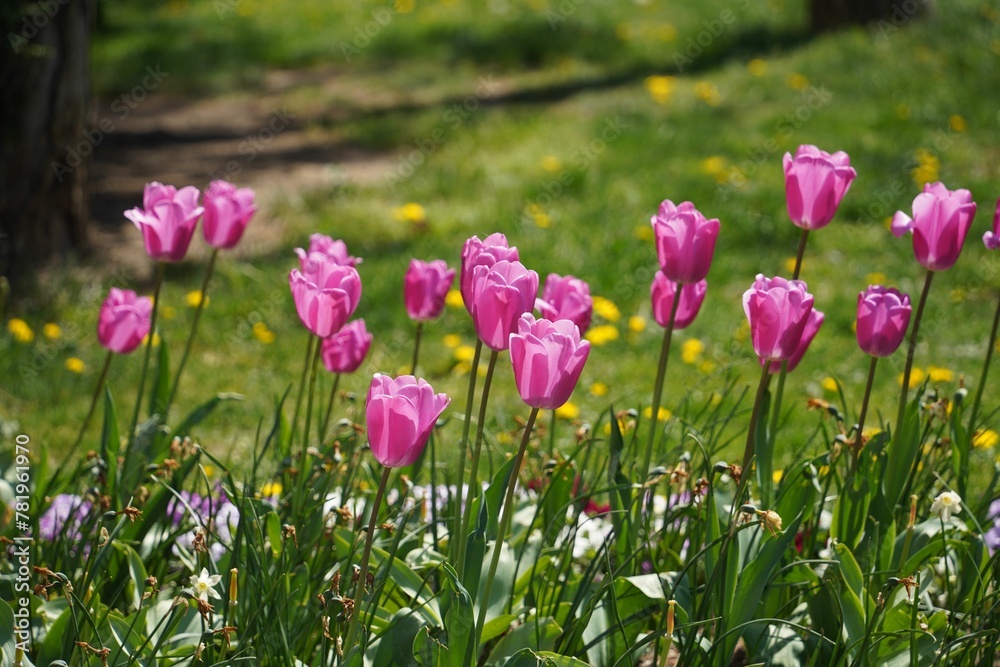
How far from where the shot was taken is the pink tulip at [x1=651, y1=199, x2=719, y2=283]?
1930 mm

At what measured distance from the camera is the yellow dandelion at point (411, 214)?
5457mm

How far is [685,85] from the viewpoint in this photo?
743 cm

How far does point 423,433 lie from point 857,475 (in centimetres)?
104

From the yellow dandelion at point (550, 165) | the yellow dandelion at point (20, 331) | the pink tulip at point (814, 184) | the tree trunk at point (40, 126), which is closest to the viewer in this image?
the pink tulip at point (814, 184)

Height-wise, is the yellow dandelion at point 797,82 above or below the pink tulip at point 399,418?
below

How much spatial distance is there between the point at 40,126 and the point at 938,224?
3877 millimetres

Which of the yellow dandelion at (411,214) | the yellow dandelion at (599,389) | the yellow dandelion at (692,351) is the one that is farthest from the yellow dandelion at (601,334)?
the yellow dandelion at (411,214)

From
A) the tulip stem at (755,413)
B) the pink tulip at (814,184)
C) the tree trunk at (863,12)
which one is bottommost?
the tree trunk at (863,12)

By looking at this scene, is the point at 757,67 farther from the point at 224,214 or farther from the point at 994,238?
the point at 224,214

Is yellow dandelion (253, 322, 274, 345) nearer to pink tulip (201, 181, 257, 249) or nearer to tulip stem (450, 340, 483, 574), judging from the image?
pink tulip (201, 181, 257, 249)

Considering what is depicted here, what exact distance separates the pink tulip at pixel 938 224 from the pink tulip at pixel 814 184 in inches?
4.8

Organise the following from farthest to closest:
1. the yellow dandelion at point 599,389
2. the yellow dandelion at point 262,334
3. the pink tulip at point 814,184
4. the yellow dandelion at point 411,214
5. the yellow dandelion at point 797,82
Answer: the yellow dandelion at point 797,82
the yellow dandelion at point 411,214
the yellow dandelion at point 262,334
the yellow dandelion at point 599,389
the pink tulip at point 814,184

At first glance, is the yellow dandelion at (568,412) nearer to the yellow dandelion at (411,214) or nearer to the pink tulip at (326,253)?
the pink tulip at (326,253)

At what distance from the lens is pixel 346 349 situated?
2.27 metres
